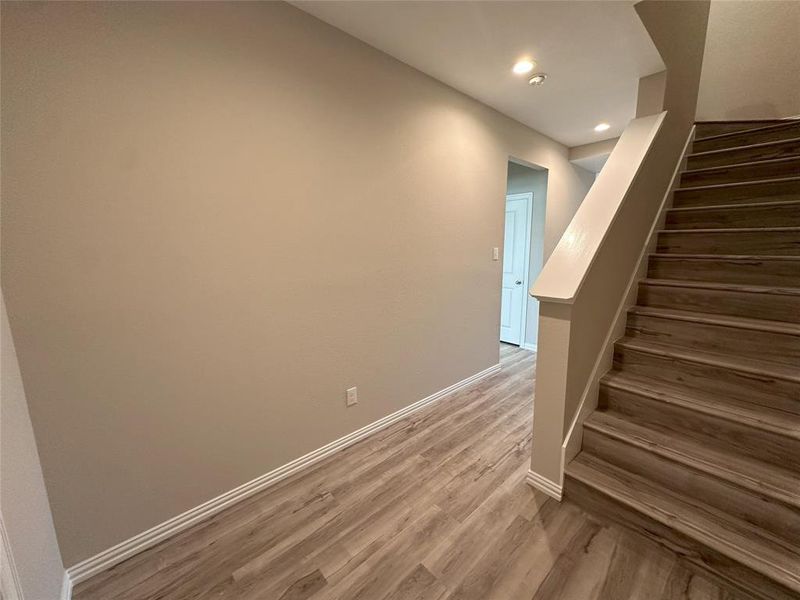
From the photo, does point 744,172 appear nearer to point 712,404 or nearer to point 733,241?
point 733,241

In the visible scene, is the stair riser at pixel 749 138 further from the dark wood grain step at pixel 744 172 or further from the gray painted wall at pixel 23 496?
the gray painted wall at pixel 23 496

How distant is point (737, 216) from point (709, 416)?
59.2 inches

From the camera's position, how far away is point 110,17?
117cm

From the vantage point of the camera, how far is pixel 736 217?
210 cm

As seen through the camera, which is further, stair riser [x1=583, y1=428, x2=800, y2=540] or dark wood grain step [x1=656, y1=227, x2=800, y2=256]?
dark wood grain step [x1=656, y1=227, x2=800, y2=256]

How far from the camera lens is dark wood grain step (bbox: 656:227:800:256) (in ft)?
5.98

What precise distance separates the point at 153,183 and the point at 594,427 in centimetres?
240

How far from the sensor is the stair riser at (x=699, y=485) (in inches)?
47.4

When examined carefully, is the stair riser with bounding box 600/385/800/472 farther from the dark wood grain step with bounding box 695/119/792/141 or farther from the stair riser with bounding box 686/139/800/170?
the dark wood grain step with bounding box 695/119/792/141

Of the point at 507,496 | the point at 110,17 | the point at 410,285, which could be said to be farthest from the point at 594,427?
the point at 110,17

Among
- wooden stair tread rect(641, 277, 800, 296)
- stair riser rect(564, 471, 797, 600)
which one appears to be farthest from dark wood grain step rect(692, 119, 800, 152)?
stair riser rect(564, 471, 797, 600)

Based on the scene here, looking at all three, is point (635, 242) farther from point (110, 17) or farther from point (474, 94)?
point (110, 17)

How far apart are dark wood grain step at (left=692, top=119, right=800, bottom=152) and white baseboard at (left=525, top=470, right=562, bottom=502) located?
3125 millimetres

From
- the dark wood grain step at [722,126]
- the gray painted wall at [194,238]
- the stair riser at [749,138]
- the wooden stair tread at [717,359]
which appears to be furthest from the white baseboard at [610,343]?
the gray painted wall at [194,238]
